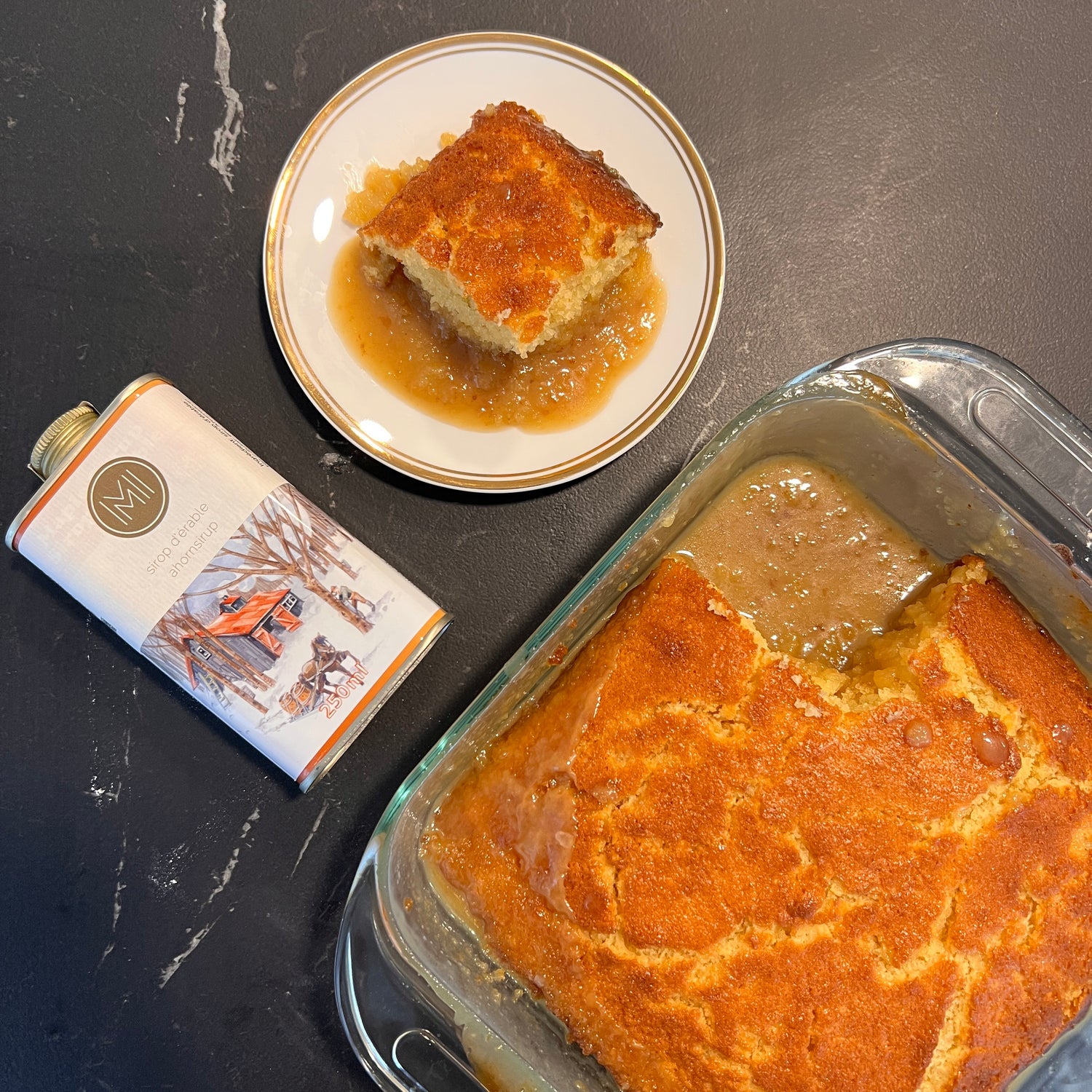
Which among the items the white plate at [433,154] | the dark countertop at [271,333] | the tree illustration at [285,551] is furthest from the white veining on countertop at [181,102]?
the tree illustration at [285,551]

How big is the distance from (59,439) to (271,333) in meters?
0.58

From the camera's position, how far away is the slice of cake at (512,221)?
5.73 ft

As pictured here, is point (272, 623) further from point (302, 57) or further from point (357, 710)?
point (302, 57)

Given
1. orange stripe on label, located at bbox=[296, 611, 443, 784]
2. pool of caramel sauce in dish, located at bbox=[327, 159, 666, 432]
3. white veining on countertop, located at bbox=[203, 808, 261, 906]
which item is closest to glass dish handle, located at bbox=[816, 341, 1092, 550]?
pool of caramel sauce in dish, located at bbox=[327, 159, 666, 432]

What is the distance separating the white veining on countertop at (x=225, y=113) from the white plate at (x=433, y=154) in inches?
12.2

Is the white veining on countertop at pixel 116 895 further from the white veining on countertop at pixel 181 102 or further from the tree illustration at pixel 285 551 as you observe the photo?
the white veining on countertop at pixel 181 102

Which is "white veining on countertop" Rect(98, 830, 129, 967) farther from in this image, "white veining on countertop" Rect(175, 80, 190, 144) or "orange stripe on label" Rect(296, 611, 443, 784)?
"white veining on countertop" Rect(175, 80, 190, 144)

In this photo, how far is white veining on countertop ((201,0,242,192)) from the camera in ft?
6.51

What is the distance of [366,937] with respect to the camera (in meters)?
1.71

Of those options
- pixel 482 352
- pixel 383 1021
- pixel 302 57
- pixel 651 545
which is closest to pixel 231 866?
pixel 383 1021

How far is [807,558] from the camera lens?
1799mm

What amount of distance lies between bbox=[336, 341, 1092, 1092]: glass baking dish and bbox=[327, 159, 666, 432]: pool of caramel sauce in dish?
43cm

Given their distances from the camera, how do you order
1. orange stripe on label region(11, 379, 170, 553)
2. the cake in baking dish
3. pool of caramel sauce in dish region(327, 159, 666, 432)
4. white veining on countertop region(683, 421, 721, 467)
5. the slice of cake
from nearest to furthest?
1. the cake in baking dish
2. orange stripe on label region(11, 379, 170, 553)
3. the slice of cake
4. pool of caramel sauce in dish region(327, 159, 666, 432)
5. white veining on countertop region(683, 421, 721, 467)

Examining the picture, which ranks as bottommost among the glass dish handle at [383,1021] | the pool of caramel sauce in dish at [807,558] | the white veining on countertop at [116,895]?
the white veining on countertop at [116,895]
